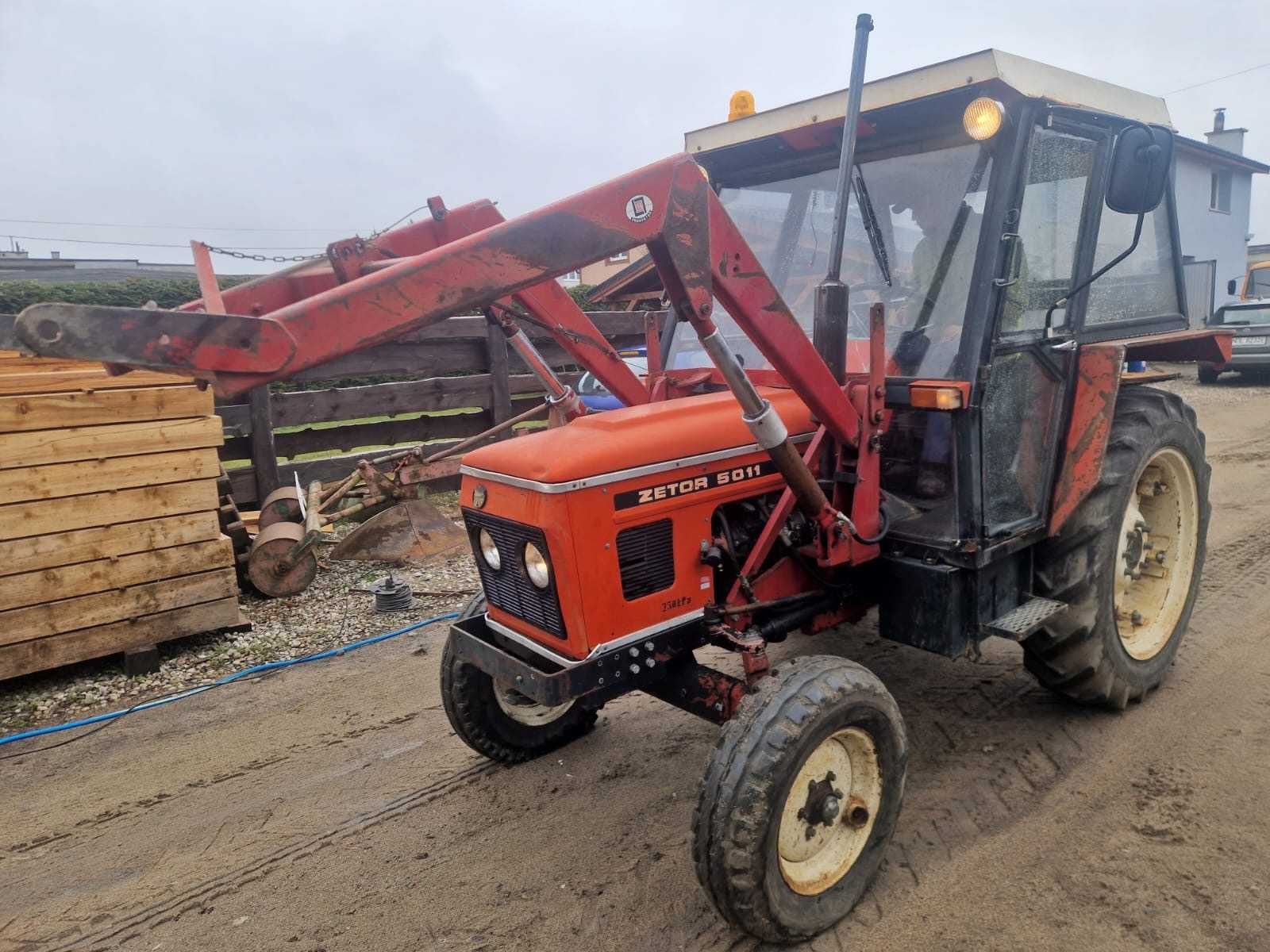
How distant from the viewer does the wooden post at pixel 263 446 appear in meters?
6.78

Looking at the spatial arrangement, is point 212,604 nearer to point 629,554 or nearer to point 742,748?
point 629,554

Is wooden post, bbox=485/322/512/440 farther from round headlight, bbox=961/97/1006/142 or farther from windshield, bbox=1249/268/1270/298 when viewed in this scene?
windshield, bbox=1249/268/1270/298

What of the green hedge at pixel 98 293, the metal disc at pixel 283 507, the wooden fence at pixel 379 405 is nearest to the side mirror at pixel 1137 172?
the wooden fence at pixel 379 405

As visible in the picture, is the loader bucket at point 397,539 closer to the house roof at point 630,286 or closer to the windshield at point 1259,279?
the house roof at point 630,286

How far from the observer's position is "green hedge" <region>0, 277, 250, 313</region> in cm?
1052

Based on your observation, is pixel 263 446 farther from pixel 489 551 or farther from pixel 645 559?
pixel 645 559

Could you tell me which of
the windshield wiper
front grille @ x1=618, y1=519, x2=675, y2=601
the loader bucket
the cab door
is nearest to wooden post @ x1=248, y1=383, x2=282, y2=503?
the loader bucket

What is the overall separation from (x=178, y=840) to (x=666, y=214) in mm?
2730

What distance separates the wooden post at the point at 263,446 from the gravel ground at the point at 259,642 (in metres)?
1.25

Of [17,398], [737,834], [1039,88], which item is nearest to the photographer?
[737,834]

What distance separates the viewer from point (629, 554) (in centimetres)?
258

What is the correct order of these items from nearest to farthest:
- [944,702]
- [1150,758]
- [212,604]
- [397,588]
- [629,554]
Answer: [629,554] < [1150,758] < [944,702] < [212,604] < [397,588]

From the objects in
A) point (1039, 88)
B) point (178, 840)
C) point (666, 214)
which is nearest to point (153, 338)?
point (666, 214)

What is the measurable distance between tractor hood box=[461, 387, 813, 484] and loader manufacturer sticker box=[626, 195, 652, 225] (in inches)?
26.3
